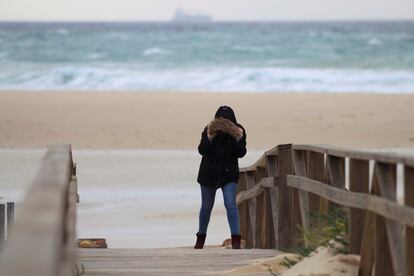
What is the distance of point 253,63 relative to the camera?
61.3m

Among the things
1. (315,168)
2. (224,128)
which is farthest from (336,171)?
(224,128)

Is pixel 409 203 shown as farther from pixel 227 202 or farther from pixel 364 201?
pixel 227 202


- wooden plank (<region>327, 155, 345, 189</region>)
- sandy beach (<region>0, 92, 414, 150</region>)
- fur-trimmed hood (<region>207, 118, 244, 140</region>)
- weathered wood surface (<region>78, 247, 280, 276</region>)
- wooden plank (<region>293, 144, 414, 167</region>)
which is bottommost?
weathered wood surface (<region>78, 247, 280, 276</region>)

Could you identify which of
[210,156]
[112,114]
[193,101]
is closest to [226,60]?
A: [193,101]

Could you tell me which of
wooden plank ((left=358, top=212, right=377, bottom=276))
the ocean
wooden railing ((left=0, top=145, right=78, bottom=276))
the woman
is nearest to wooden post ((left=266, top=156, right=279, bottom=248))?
the woman

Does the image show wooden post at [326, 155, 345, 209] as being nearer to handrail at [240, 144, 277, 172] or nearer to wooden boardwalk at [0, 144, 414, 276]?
wooden boardwalk at [0, 144, 414, 276]

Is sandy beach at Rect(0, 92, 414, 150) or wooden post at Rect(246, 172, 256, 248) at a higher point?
sandy beach at Rect(0, 92, 414, 150)

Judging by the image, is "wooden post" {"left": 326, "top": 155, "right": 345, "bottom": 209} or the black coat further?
the black coat

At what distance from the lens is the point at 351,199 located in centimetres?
686

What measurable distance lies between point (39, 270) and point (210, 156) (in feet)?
24.4

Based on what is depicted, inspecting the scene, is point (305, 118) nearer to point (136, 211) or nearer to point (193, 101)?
point (193, 101)

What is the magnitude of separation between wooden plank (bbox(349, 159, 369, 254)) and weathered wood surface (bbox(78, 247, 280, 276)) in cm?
110

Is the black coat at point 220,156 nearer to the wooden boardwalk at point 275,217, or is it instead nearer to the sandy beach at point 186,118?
the wooden boardwalk at point 275,217

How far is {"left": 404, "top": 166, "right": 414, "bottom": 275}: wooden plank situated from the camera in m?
5.98
